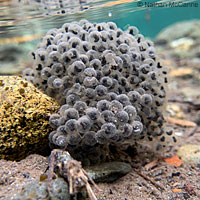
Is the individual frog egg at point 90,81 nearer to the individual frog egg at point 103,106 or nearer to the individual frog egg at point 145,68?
the individual frog egg at point 103,106

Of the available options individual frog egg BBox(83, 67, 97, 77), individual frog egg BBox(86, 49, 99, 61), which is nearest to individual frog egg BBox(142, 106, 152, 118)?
individual frog egg BBox(83, 67, 97, 77)

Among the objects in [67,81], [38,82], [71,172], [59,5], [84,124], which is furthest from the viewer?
[59,5]

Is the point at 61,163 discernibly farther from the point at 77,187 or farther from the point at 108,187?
the point at 108,187

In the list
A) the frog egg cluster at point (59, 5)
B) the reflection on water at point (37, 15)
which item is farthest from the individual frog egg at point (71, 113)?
the frog egg cluster at point (59, 5)

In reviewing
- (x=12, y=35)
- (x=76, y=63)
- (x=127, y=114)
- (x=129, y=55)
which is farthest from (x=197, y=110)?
(x=12, y=35)

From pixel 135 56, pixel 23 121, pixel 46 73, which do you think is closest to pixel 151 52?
pixel 135 56

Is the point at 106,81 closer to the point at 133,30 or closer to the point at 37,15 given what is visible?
the point at 133,30
